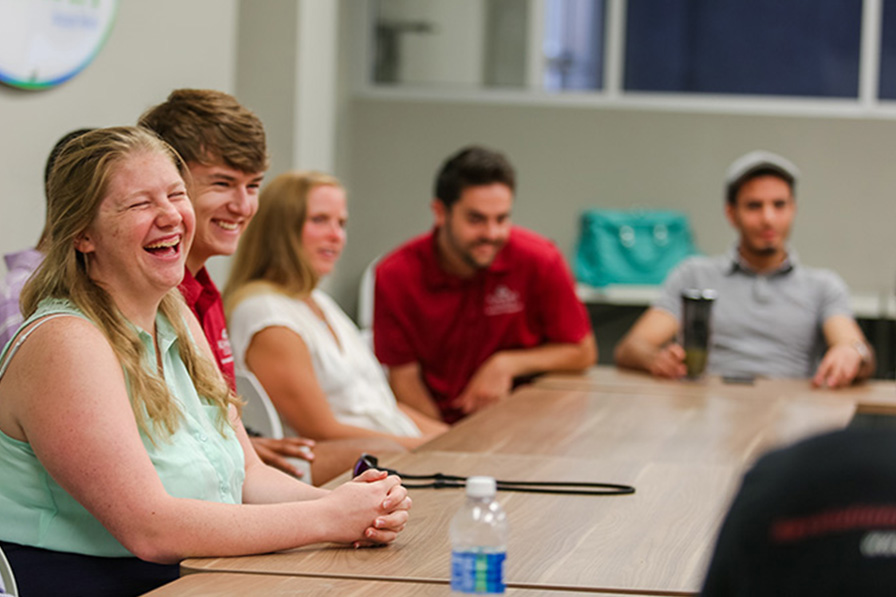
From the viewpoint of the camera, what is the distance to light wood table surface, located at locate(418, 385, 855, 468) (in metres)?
2.38

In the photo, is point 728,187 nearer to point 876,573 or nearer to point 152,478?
point 152,478

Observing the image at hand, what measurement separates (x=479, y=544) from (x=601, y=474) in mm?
810

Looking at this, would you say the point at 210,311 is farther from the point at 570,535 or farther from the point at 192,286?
the point at 570,535

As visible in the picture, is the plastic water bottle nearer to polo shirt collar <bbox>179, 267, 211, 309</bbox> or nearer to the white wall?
polo shirt collar <bbox>179, 267, 211, 309</bbox>

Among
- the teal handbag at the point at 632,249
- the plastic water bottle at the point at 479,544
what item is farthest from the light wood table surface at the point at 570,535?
the teal handbag at the point at 632,249

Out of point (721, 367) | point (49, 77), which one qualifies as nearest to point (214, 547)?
point (49, 77)

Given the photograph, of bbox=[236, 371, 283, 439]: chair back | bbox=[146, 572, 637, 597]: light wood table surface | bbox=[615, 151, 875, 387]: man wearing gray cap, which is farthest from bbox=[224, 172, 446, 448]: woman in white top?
bbox=[146, 572, 637, 597]: light wood table surface

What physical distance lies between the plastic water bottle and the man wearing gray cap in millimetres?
2448

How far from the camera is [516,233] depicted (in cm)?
376

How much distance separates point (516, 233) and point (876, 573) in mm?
3219

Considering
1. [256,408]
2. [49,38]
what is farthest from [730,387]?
[49,38]

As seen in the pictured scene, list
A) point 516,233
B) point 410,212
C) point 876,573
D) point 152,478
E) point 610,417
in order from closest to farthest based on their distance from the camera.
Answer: point 876,573, point 152,478, point 610,417, point 516,233, point 410,212

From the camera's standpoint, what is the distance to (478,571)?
1298mm

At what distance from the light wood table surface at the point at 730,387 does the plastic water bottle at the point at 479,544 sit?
1962 mm
